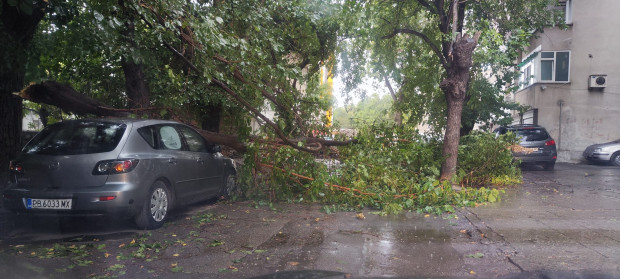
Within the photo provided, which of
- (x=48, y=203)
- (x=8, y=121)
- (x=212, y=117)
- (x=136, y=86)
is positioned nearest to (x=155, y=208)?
(x=48, y=203)

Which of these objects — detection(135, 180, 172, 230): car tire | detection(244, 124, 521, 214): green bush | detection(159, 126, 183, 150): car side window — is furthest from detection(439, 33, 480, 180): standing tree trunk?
detection(135, 180, 172, 230): car tire

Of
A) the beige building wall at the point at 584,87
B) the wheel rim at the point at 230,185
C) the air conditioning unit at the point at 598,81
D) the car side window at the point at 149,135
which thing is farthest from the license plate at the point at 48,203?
the air conditioning unit at the point at 598,81

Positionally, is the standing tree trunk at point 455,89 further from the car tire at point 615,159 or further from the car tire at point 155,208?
the car tire at point 615,159

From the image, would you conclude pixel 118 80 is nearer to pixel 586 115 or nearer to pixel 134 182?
pixel 134 182

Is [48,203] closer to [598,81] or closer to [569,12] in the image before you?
[598,81]

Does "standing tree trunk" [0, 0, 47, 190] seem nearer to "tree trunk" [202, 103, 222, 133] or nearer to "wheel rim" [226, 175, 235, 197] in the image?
"wheel rim" [226, 175, 235, 197]

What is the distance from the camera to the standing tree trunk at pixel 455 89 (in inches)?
395

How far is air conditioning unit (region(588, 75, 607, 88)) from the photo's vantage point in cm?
1955

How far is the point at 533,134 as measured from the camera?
611 inches

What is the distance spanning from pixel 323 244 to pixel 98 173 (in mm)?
3016

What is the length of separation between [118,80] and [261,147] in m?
5.14

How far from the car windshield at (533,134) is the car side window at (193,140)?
12065 mm

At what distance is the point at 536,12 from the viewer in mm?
14430

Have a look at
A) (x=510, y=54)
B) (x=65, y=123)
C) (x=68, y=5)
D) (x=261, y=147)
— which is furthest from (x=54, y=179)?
(x=510, y=54)
